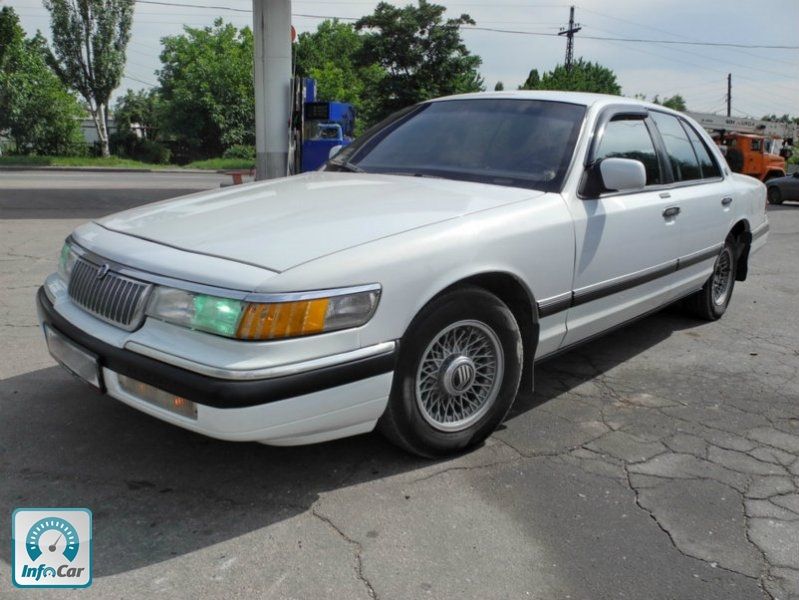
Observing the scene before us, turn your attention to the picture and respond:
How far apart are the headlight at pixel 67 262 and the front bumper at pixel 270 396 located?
0.51 metres

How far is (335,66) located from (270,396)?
5491 centimetres

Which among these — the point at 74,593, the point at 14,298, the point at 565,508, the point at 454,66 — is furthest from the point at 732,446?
the point at 454,66

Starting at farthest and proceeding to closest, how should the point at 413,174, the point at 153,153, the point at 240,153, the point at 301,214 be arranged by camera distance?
1. the point at 153,153
2. the point at 240,153
3. the point at 413,174
4. the point at 301,214

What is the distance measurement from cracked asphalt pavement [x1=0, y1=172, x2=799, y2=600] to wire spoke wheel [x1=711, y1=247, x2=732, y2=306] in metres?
1.40

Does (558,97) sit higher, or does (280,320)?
(558,97)

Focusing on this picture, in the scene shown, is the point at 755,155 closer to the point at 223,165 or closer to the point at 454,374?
the point at 223,165

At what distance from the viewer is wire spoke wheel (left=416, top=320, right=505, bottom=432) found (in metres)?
2.96

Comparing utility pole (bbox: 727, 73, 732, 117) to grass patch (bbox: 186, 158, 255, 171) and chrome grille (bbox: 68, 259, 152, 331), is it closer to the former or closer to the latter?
grass patch (bbox: 186, 158, 255, 171)

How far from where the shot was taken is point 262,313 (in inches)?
93.1

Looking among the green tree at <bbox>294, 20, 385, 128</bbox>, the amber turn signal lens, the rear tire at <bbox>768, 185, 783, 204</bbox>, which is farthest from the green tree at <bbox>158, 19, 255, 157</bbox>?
the amber turn signal lens

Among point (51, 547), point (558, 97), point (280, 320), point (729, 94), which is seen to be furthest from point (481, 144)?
point (729, 94)

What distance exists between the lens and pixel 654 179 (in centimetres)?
427

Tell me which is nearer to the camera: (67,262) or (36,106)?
(67,262)

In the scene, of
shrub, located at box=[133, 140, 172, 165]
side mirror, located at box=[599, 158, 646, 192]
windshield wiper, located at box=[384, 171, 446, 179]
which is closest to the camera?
side mirror, located at box=[599, 158, 646, 192]
